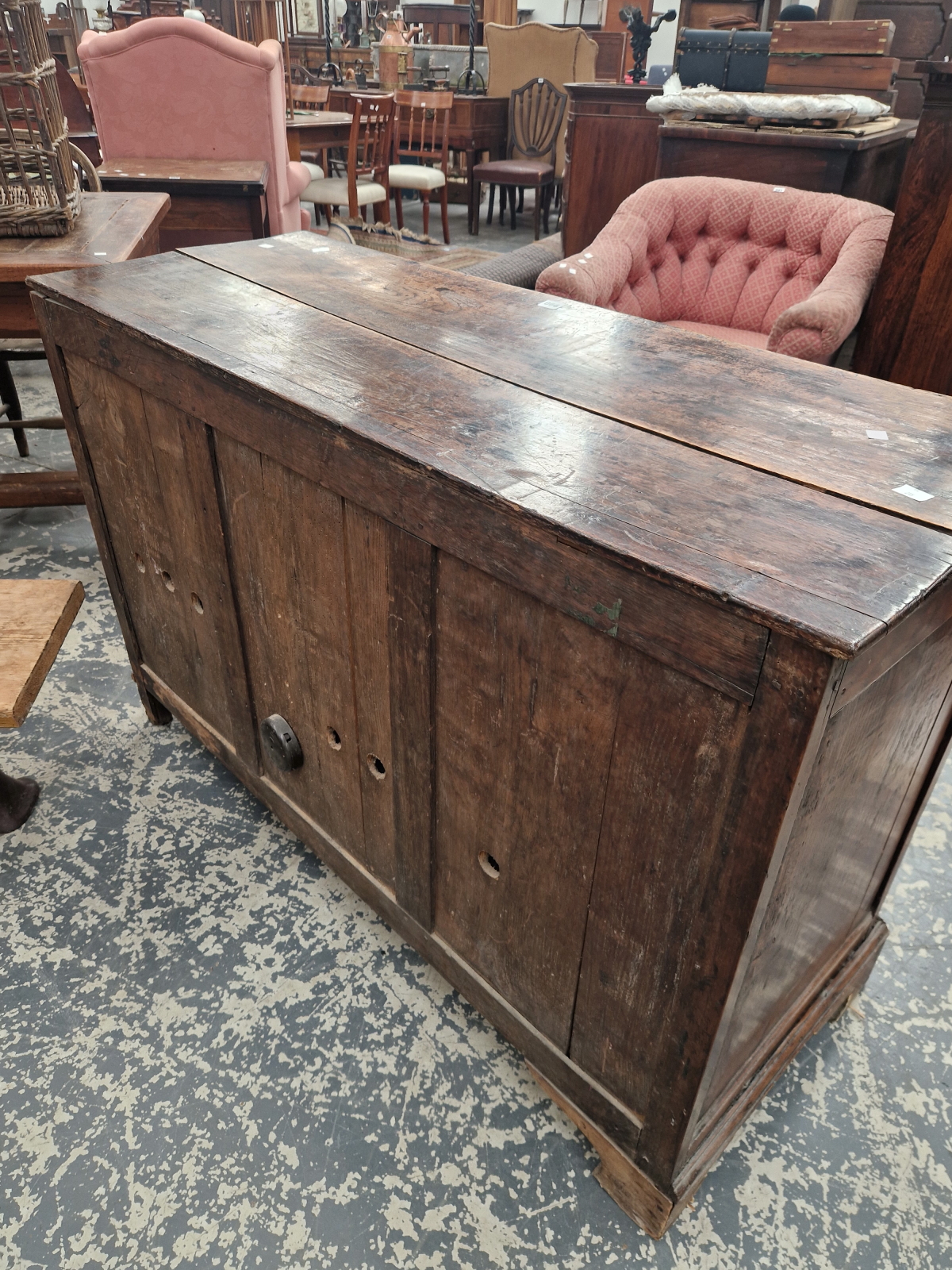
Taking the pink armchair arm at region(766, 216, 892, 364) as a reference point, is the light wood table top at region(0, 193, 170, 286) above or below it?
above

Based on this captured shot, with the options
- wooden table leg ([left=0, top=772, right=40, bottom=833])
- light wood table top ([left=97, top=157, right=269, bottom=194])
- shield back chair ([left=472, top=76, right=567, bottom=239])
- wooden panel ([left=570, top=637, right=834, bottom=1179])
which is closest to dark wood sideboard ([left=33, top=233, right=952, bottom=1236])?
wooden panel ([left=570, top=637, right=834, bottom=1179])

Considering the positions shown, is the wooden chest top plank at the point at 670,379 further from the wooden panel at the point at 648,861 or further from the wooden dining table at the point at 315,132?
the wooden dining table at the point at 315,132

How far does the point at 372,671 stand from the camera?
111 centimetres

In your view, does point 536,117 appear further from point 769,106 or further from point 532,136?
point 769,106

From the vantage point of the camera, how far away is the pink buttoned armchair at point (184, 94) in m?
3.42

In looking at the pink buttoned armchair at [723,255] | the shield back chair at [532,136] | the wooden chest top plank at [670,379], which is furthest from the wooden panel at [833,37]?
the wooden chest top plank at [670,379]

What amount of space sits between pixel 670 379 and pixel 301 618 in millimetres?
610

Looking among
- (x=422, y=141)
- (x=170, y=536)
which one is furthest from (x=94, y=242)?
(x=422, y=141)

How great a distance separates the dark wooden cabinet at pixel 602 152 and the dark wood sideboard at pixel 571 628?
3163mm

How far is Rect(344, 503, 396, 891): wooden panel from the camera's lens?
100 centimetres

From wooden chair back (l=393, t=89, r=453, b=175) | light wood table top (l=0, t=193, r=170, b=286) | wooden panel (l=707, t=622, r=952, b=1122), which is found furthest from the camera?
wooden chair back (l=393, t=89, r=453, b=175)

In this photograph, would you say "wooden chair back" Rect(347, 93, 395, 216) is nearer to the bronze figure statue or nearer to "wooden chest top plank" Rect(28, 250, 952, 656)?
the bronze figure statue

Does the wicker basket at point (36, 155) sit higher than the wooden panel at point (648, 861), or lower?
higher

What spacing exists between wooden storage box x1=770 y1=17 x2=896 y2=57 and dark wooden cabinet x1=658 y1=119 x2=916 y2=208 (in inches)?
13.1
